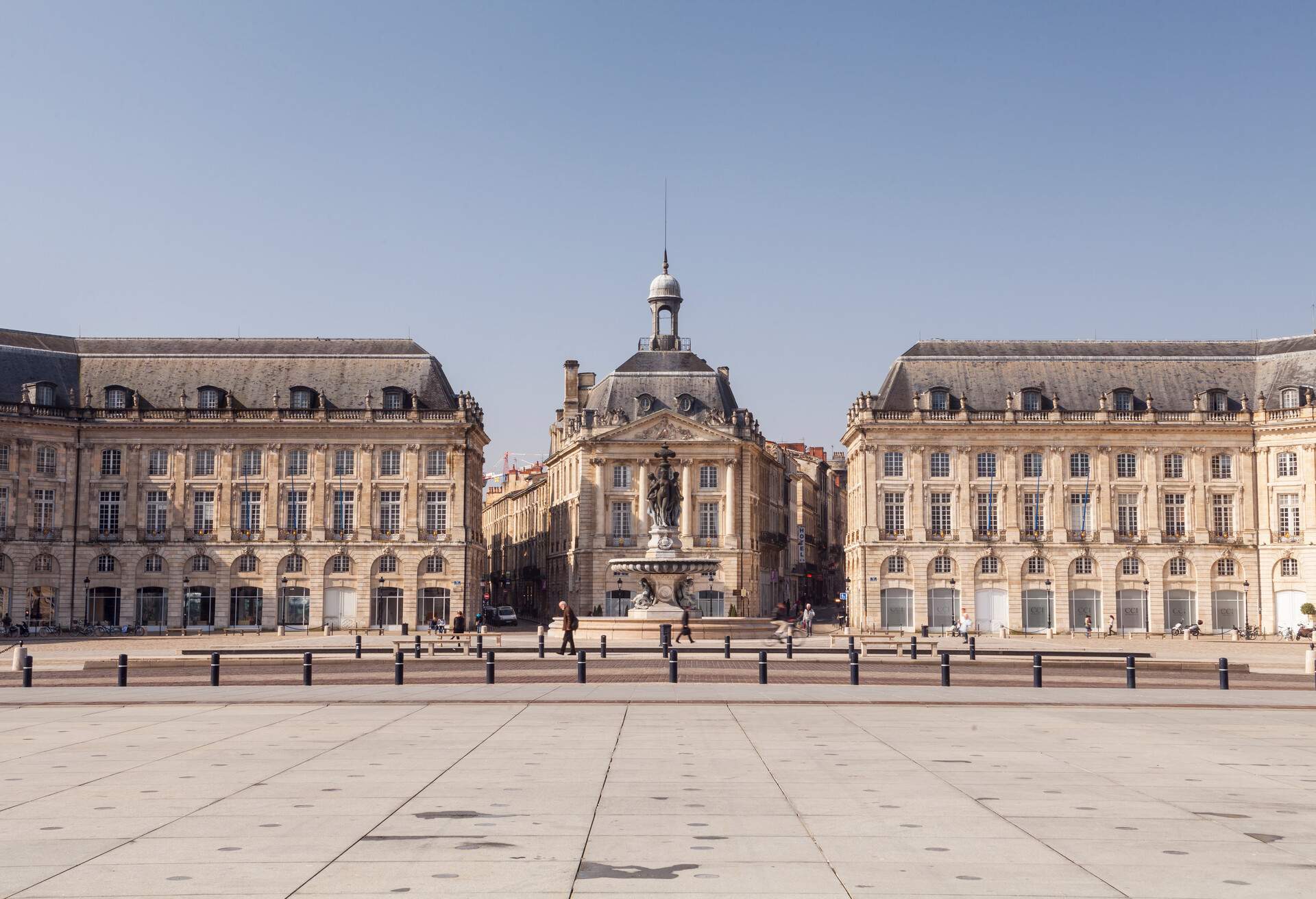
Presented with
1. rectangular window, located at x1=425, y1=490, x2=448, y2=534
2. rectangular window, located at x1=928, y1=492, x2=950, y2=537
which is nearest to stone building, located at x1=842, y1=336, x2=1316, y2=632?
rectangular window, located at x1=928, y1=492, x2=950, y2=537

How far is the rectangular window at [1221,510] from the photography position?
93438mm

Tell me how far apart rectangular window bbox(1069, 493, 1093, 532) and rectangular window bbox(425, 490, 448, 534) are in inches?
1577

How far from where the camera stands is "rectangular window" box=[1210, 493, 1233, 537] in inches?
3679

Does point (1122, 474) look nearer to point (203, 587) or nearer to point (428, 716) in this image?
point (203, 587)

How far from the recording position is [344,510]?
93438 millimetres

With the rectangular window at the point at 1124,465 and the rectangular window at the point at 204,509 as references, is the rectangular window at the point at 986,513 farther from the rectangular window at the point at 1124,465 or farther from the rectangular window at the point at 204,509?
the rectangular window at the point at 204,509

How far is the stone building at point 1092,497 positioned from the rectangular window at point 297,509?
1409 inches

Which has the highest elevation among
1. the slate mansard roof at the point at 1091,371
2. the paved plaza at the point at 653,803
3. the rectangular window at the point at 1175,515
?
the slate mansard roof at the point at 1091,371

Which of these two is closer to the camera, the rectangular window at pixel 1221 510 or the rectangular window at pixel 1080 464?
the rectangular window at pixel 1221 510

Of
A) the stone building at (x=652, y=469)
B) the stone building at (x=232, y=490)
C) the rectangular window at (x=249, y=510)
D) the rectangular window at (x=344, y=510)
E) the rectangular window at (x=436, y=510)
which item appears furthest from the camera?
the stone building at (x=652, y=469)

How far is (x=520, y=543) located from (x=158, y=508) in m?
50.9

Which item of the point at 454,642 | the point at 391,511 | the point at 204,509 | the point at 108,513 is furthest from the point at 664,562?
the point at 108,513

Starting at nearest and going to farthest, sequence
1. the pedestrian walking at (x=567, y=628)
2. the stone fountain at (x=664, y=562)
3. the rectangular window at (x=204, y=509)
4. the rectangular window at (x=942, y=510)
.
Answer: the pedestrian walking at (x=567, y=628)
the stone fountain at (x=664, y=562)
the rectangular window at (x=204, y=509)
the rectangular window at (x=942, y=510)

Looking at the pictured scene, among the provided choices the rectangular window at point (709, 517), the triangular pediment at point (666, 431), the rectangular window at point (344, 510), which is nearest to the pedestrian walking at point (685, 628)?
the rectangular window at point (344, 510)
